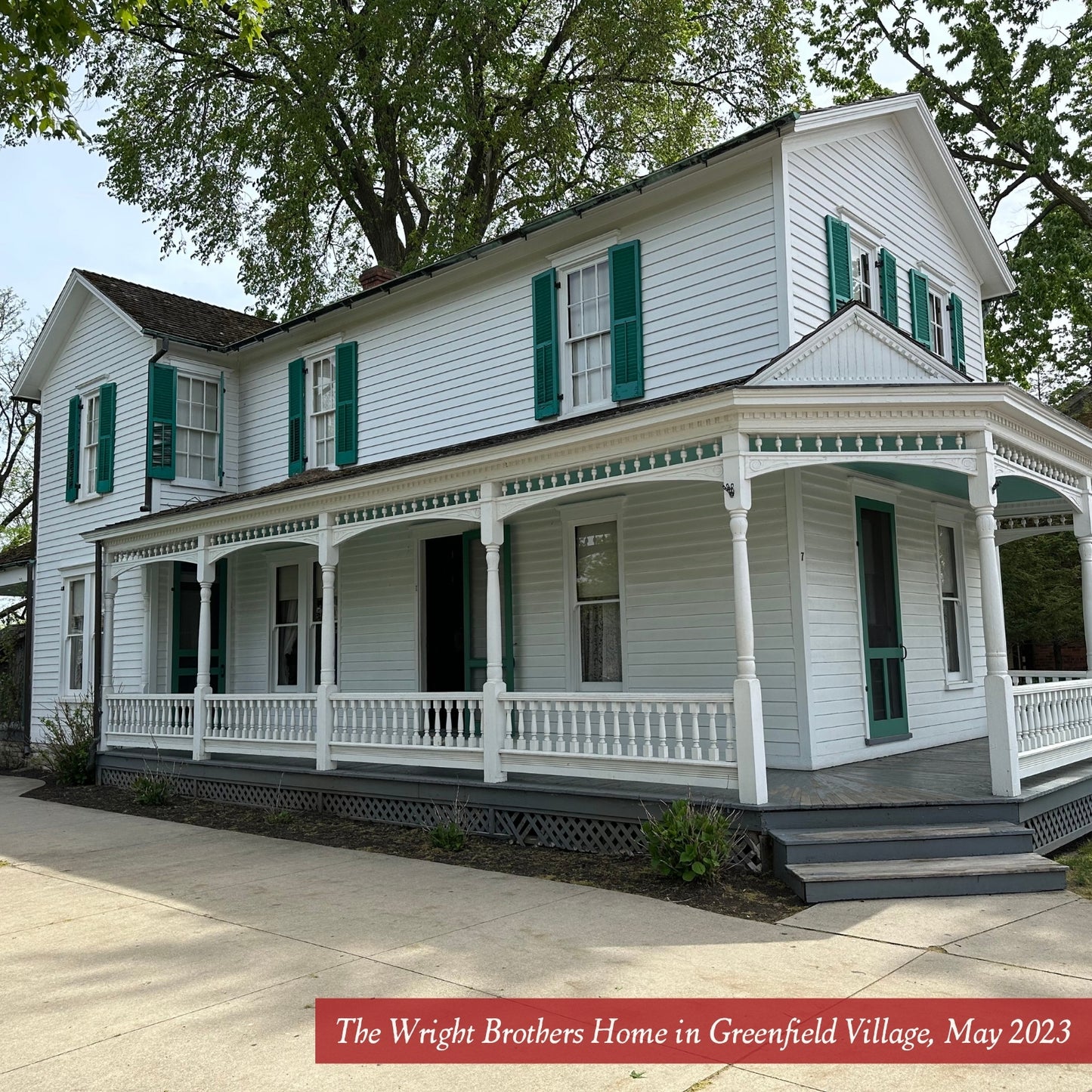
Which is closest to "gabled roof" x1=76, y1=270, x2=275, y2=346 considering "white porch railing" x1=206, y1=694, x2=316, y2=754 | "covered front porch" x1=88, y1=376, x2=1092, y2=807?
"covered front porch" x1=88, y1=376, x2=1092, y2=807

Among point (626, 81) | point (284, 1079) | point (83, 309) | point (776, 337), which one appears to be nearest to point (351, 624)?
point (776, 337)

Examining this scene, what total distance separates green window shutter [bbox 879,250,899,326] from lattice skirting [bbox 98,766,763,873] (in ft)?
22.6

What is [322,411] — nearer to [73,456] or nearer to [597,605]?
[73,456]

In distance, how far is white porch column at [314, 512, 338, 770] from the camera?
440 inches

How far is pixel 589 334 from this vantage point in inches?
446

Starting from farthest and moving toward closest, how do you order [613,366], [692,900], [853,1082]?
[613,366], [692,900], [853,1082]

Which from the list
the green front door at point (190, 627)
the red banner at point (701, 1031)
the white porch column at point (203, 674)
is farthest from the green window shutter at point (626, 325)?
the green front door at point (190, 627)

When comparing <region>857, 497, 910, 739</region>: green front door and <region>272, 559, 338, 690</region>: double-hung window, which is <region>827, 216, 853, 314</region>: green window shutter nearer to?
<region>857, 497, 910, 739</region>: green front door

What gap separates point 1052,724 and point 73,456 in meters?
15.9

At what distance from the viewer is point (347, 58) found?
21.8 m

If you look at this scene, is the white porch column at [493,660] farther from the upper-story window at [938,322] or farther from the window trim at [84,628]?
the window trim at [84,628]

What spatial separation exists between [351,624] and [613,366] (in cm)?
554

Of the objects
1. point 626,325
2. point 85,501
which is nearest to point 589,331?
point 626,325

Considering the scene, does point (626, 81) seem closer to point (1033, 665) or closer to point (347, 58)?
point (347, 58)
